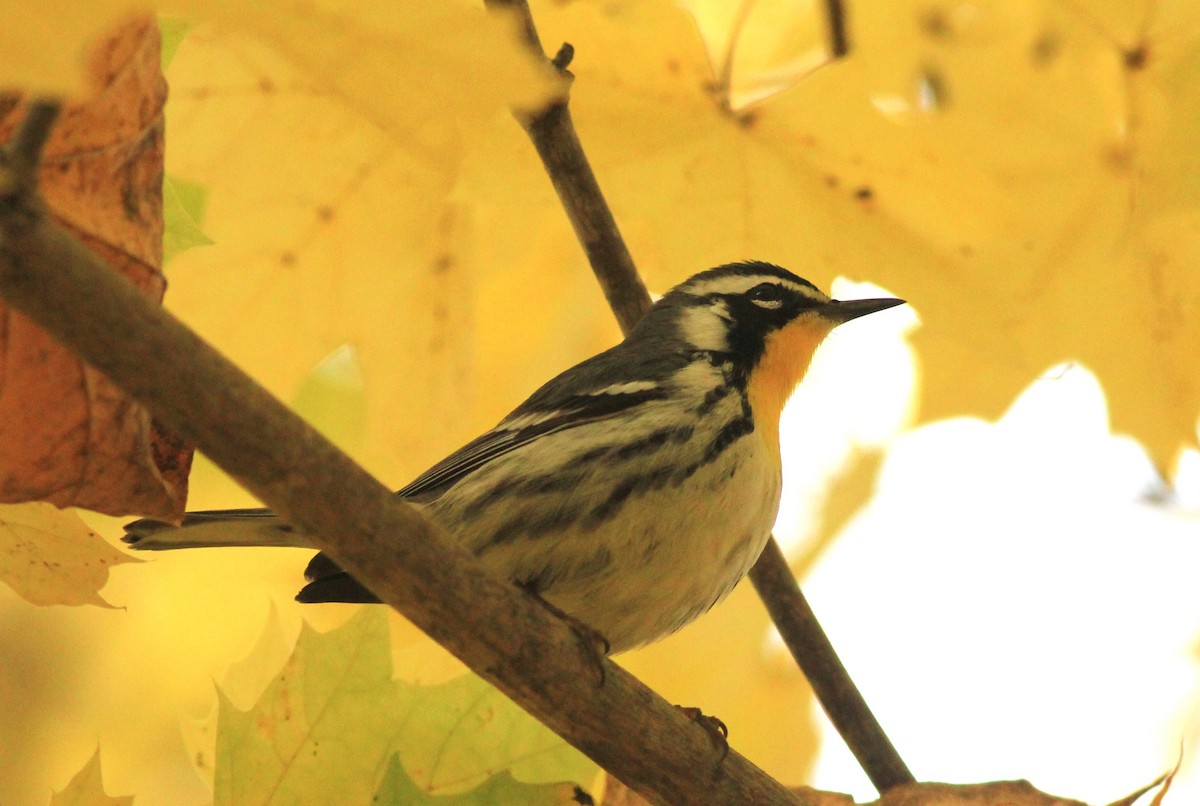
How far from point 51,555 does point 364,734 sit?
1.98 feet

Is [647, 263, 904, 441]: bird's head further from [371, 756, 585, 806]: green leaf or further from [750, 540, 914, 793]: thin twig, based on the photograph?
[371, 756, 585, 806]: green leaf

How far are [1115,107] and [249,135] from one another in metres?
1.88

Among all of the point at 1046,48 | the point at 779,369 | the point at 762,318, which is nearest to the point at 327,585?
the point at 779,369

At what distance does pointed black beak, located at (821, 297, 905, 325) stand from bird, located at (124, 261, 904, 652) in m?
0.43

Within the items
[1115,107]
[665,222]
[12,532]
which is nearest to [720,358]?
[665,222]

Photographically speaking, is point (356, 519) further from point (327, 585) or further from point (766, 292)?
point (766, 292)

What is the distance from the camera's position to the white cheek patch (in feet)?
11.6

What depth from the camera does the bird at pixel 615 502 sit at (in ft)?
9.13

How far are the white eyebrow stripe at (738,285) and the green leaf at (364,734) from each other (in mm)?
1698

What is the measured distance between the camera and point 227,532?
2.79m

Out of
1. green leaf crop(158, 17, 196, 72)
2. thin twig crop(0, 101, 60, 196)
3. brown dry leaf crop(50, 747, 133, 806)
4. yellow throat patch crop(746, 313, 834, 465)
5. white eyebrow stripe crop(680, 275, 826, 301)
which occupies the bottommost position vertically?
brown dry leaf crop(50, 747, 133, 806)

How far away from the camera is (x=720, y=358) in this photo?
3.38 meters

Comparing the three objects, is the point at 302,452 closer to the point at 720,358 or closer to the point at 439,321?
the point at 439,321

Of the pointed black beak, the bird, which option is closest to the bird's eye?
the pointed black beak
